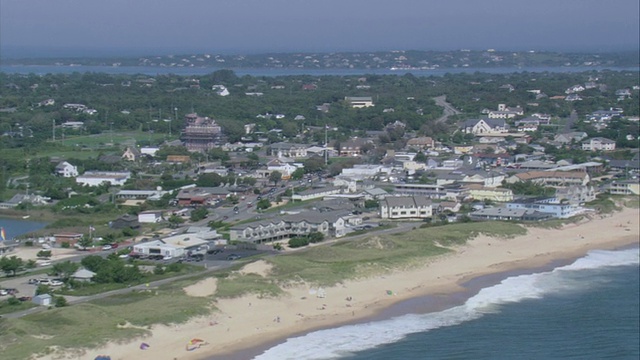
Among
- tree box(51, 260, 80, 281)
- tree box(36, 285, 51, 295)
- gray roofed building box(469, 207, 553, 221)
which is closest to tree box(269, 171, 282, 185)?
gray roofed building box(469, 207, 553, 221)

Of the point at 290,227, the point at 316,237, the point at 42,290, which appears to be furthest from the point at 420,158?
the point at 42,290

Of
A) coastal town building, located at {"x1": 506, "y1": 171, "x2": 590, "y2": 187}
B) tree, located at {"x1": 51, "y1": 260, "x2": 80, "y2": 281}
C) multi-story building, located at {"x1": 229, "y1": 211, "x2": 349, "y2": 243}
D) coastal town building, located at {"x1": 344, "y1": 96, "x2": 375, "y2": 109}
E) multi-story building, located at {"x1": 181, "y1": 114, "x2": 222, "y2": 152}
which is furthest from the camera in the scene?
coastal town building, located at {"x1": 344, "y1": 96, "x2": 375, "y2": 109}

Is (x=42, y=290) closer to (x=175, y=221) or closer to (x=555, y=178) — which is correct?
(x=175, y=221)

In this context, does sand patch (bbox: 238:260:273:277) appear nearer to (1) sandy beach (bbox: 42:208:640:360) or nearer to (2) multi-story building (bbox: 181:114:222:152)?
(1) sandy beach (bbox: 42:208:640:360)

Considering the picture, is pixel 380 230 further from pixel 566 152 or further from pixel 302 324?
pixel 566 152

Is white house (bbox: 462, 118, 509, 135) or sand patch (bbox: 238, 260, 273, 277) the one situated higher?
sand patch (bbox: 238, 260, 273, 277)

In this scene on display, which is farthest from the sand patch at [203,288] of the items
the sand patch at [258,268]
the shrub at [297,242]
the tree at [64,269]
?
the shrub at [297,242]
